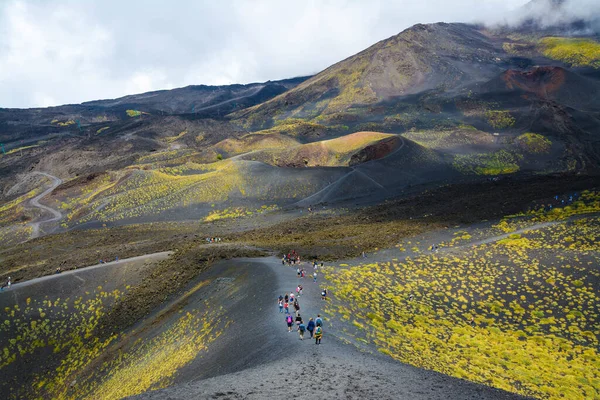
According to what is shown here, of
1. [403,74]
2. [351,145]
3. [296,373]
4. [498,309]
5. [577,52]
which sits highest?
[403,74]

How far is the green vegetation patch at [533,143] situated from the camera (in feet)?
332

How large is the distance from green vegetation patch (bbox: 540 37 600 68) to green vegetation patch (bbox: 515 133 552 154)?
94.2 meters

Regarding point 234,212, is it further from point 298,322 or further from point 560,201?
point 298,322

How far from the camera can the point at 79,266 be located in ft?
136

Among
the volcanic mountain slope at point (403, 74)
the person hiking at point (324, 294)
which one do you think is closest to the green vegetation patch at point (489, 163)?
the person hiking at point (324, 294)

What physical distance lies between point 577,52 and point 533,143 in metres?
119

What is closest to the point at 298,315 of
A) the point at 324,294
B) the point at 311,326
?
the point at 311,326

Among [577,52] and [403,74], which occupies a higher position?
[403,74]

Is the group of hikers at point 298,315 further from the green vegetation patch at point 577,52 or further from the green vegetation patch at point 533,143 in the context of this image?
the green vegetation patch at point 577,52

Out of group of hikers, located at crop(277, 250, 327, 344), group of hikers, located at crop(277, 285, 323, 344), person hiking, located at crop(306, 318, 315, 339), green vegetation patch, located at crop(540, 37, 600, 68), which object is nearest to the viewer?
group of hikers, located at crop(277, 285, 323, 344)

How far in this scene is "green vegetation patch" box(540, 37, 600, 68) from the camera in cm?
17138

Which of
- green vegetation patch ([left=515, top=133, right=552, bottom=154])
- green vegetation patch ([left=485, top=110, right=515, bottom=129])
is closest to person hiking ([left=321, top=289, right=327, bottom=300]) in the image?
green vegetation patch ([left=515, top=133, right=552, bottom=154])

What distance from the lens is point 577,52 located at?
181 metres

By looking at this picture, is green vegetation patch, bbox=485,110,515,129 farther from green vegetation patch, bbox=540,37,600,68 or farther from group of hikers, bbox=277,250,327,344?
group of hikers, bbox=277,250,327,344
